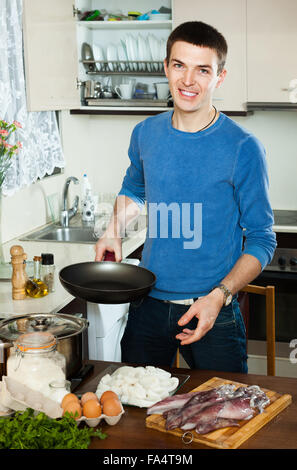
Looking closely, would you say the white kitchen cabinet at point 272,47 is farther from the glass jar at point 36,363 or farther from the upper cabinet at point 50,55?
the glass jar at point 36,363

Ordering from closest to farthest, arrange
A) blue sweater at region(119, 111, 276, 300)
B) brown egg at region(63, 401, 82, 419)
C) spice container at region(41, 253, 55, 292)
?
brown egg at region(63, 401, 82, 419)
blue sweater at region(119, 111, 276, 300)
spice container at region(41, 253, 55, 292)

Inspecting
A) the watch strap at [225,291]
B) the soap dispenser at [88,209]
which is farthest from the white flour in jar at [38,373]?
the soap dispenser at [88,209]

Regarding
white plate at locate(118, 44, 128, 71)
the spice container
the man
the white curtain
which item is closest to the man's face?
the man

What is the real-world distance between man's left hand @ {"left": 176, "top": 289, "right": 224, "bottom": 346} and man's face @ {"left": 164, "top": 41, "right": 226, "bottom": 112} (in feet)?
1.91

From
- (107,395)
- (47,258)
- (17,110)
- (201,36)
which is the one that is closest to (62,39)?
(17,110)

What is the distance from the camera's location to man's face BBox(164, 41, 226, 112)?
176 cm

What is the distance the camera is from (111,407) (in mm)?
1280

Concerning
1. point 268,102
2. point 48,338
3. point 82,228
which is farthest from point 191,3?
point 48,338

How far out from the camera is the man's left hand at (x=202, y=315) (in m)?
1.48

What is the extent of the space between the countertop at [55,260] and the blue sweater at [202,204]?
48cm

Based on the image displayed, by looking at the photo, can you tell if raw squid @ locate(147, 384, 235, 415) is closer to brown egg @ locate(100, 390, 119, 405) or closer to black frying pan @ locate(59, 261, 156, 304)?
brown egg @ locate(100, 390, 119, 405)

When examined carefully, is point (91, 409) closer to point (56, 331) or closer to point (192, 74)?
point (56, 331)

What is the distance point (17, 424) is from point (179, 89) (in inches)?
41.8

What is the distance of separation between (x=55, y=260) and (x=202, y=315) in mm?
1342
